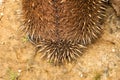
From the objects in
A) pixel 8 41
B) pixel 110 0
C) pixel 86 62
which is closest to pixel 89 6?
pixel 110 0

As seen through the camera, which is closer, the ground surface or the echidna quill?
the echidna quill

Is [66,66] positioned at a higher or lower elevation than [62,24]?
lower

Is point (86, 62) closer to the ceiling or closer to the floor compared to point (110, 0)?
closer to the floor

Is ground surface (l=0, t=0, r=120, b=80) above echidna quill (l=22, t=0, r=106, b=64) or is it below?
below

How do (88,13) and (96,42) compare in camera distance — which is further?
(96,42)

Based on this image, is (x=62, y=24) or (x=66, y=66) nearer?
(x=62, y=24)

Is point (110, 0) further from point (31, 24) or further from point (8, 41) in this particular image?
point (8, 41)
